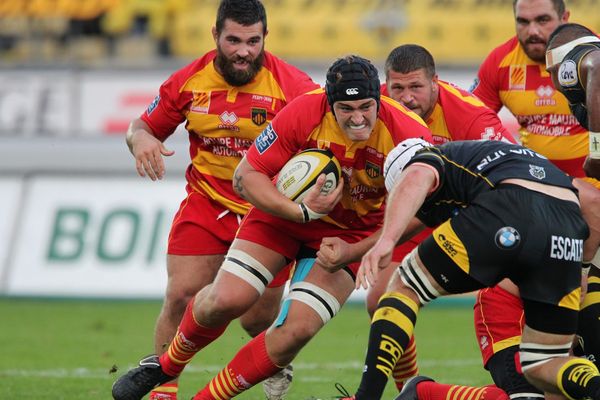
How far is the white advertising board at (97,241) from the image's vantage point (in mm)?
14117

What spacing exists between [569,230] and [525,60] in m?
3.11

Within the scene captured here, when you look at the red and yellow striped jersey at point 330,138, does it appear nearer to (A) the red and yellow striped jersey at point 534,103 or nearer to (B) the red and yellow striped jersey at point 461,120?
(B) the red and yellow striped jersey at point 461,120

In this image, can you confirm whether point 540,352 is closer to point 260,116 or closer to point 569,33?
point 569,33

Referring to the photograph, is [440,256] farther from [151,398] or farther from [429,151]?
[151,398]

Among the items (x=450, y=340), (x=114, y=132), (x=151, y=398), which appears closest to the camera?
(x=151, y=398)

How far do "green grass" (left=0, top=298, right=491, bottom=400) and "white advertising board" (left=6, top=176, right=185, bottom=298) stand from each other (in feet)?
0.69

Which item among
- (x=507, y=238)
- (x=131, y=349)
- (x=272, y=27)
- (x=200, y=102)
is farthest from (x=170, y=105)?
(x=272, y=27)

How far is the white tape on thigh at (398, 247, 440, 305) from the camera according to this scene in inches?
245

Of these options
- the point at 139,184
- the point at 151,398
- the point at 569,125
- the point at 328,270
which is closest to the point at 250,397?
the point at 151,398

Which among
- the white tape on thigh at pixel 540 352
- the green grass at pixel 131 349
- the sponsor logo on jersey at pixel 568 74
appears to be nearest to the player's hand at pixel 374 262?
the white tape on thigh at pixel 540 352

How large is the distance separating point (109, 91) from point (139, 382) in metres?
10.3

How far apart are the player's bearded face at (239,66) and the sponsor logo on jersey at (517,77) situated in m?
1.91

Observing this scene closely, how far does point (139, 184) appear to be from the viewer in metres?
14.6

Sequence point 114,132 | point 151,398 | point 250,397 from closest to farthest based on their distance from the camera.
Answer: point 151,398, point 250,397, point 114,132
